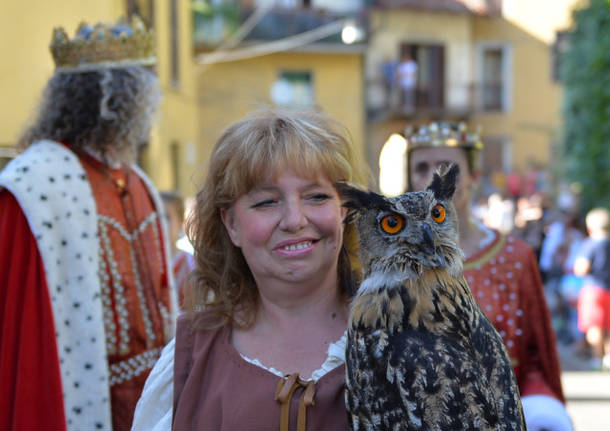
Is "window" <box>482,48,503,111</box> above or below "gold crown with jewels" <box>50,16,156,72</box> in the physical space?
above

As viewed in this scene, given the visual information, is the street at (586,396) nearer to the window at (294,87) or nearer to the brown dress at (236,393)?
the brown dress at (236,393)

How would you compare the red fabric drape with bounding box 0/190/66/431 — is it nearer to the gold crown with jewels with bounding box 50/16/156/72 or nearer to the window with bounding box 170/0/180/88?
the gold crown with jewels with bounding box 50/16/156/72

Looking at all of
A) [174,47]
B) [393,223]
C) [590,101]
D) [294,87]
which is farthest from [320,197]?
[294,87]

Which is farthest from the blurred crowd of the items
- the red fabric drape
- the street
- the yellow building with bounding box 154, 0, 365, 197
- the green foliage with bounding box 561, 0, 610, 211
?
the yellow building with bounding box 154, 0, 365, 197

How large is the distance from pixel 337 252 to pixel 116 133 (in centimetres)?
140

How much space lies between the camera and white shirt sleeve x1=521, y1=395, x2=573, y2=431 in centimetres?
207

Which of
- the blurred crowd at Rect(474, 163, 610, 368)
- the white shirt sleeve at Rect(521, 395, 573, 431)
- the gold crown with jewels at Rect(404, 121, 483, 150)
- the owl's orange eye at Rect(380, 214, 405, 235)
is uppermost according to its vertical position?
the gold crown with jewels at Rect(404, 121, 483, 150)

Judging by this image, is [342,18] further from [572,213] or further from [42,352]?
[42,352]

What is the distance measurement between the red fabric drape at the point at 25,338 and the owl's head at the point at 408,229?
4.44 ft

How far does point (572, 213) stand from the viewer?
30.8 ft

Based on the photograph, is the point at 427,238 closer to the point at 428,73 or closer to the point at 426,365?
the point at 426,365

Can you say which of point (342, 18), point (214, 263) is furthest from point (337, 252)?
point (342, 18)

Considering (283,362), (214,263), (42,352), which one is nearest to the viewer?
Result: (283,362)

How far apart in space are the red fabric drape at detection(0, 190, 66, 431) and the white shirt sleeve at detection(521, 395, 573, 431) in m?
1.71
